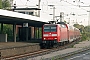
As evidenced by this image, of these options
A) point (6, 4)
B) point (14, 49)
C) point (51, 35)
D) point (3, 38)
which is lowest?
point (3, 38)

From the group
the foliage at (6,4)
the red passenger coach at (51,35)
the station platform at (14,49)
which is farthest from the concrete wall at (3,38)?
the foliage at (6,4)

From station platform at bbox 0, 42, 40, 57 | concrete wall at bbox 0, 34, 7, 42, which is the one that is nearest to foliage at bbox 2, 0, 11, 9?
concrete wall at bbox 0, 34, 7, 42

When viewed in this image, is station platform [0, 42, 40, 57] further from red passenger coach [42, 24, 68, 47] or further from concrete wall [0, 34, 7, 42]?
concrete wall [0, 34, 7, 42]

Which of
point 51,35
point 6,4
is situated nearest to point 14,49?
point 51,35

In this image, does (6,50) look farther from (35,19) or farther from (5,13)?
(35,19)

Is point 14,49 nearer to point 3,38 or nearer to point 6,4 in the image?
point 3,38

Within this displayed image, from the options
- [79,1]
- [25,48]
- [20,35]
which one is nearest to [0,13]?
[25,48]

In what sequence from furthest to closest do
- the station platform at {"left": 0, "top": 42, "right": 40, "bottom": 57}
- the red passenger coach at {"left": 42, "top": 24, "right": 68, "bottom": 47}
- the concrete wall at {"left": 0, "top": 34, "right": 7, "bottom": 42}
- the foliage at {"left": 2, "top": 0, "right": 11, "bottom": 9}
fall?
the foliage at {"left": 2, "top": 0, "right": 11, "bottom": 9}
the concrete wall at {"left": 0, "top": 34, "right": 7, "bottom": 42}
the red passenger coach at {"left": 42, "top": 24, "right": 68, "bottom": 47}
the station platform at {"left": 0, "top": 42, "right": 40, "bottom": 57}

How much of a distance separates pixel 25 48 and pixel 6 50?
481 centimetres

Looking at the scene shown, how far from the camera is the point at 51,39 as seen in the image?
1235 inches

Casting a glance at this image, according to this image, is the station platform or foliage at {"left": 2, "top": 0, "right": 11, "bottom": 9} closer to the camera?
the station platform

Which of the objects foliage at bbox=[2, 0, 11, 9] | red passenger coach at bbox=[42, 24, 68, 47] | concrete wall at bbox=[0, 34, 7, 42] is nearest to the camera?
red passenger coach at bbox=[42, 24, 68, 47]

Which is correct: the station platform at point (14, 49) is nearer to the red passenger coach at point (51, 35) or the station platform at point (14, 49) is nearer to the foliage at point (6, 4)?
the red passenger coach at point (51, 35)

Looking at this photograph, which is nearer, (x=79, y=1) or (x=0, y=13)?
(x=0, y=13)
